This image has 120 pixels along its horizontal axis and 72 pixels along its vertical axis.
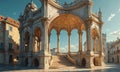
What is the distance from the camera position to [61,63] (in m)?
35.3

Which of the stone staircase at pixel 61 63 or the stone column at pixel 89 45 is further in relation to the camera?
the stone column at pixel 89 45

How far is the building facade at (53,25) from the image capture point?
3381cm

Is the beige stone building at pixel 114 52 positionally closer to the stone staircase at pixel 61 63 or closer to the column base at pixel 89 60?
the stone staircase at pixel 61 63

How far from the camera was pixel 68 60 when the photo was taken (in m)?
38.6

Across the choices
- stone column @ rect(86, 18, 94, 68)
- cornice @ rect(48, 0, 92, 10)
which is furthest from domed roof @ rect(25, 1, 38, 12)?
stone column @ rect(86, 18, 94, 68)

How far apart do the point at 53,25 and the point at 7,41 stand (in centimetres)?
1680

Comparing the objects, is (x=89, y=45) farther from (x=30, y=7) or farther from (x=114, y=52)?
(x=114, y=52)

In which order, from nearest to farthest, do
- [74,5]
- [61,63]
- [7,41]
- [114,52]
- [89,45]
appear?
[89,45] < [61,63] < [74,5] < [7,41] < [114,52]

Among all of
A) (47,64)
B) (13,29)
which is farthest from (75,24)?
(13,29)

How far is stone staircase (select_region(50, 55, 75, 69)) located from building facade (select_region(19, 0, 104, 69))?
117 centimetres

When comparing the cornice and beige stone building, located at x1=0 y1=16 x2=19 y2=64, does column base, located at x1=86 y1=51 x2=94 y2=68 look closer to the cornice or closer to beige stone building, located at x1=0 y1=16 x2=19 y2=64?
the cornice

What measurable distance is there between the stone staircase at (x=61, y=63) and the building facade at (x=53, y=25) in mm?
1167

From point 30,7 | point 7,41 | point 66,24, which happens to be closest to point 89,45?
point 66,24

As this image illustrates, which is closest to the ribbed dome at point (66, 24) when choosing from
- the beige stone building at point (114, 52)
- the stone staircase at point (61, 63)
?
the stone staircase at point (61, 63)
